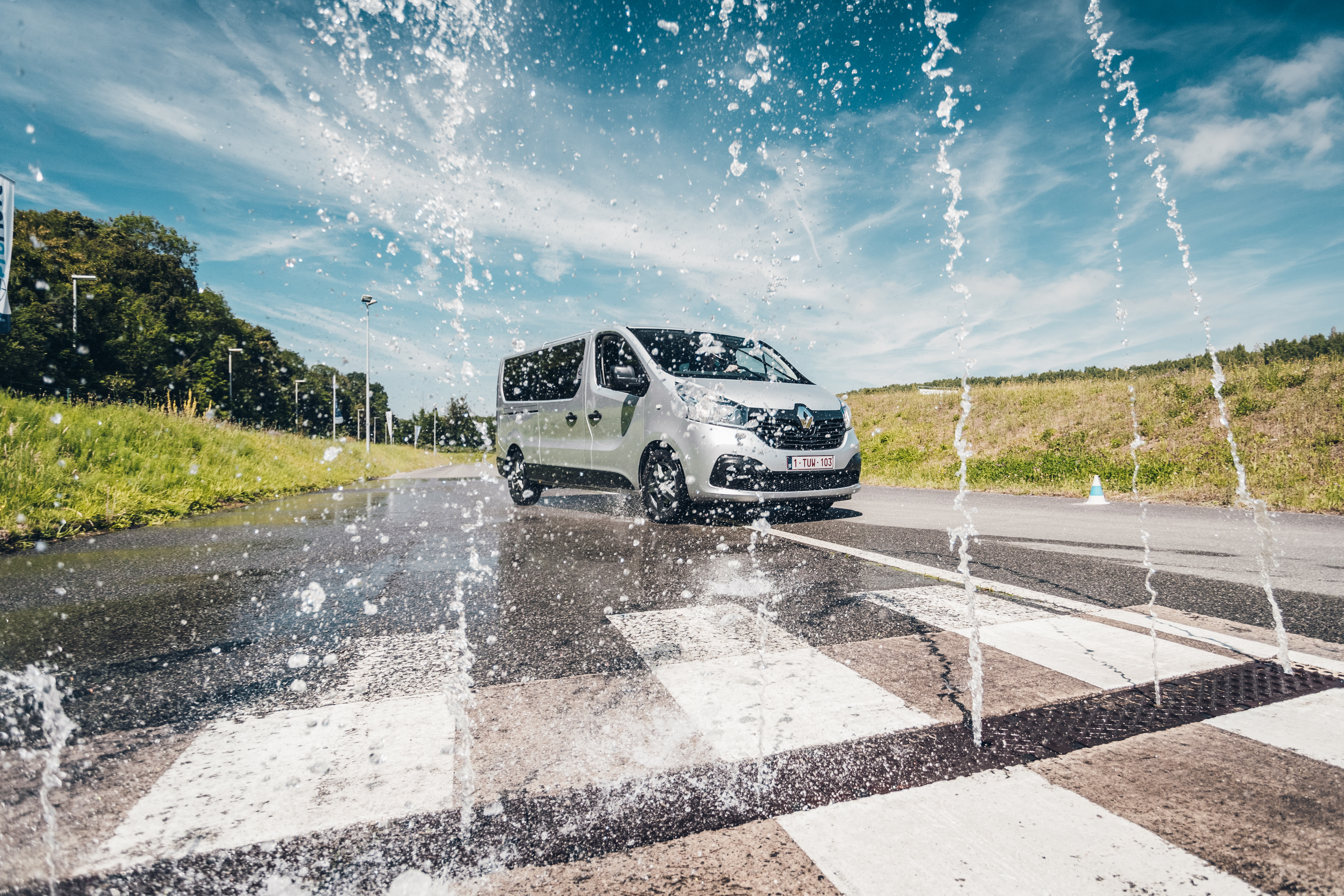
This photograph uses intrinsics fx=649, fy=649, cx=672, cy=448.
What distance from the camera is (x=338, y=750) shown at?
1.89m

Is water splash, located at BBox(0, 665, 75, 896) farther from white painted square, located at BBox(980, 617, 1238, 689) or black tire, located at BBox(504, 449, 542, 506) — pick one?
black tire, located at BBox(504, 449, 542, 506)

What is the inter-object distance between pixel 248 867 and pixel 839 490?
5.85 m

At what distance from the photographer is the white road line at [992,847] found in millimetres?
1305

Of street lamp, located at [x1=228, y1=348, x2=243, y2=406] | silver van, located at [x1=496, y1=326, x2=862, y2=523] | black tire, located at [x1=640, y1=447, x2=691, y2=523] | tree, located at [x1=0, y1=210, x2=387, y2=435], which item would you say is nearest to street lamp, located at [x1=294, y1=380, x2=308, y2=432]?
tree, located at [x1=0, y1=210, x2=387, y2=435]

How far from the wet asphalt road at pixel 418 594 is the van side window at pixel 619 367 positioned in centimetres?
150

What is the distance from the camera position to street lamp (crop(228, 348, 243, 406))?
218 feet

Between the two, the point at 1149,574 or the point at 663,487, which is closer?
the point at 1149,574

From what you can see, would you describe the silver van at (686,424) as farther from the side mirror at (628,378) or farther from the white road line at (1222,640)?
the white road line at (1222,640)

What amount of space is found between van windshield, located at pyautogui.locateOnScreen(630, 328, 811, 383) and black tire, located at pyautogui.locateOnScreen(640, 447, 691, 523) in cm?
89

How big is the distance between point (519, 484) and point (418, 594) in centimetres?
548

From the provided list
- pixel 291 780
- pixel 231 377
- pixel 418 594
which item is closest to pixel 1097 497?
pixel 418 594

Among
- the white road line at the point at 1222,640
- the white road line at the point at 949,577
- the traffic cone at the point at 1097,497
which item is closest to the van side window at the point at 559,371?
the white road line at the point at 949,577

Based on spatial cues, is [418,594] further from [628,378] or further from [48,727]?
[628,378]

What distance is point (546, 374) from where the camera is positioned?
8562 millimetres
